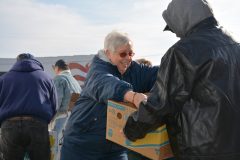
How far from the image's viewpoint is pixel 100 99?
2.87m

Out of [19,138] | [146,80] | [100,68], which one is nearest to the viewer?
[100,68]

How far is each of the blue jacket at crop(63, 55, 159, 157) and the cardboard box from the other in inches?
8.0

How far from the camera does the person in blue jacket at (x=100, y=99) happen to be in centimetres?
307

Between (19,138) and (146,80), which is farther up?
(146,80)

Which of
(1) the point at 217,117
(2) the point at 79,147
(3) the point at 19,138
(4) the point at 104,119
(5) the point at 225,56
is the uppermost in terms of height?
(5) the point at 225,56

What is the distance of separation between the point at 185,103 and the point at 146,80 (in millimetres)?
1207

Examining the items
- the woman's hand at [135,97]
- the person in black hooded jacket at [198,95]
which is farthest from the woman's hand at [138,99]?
the person in black hooded jacket at [198,95]

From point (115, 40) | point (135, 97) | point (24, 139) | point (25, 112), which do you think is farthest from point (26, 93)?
point (135, 97)

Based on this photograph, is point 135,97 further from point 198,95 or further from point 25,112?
point 25,112

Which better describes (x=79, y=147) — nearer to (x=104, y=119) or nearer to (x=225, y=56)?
(x=104, y=119)

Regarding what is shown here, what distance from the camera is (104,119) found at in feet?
10.5

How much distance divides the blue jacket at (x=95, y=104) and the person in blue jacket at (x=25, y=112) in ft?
4.60

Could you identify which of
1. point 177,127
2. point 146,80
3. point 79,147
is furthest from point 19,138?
point 177,127

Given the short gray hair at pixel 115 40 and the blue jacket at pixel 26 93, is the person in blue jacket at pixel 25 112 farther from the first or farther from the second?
the short gray hair at pixel 115 40
